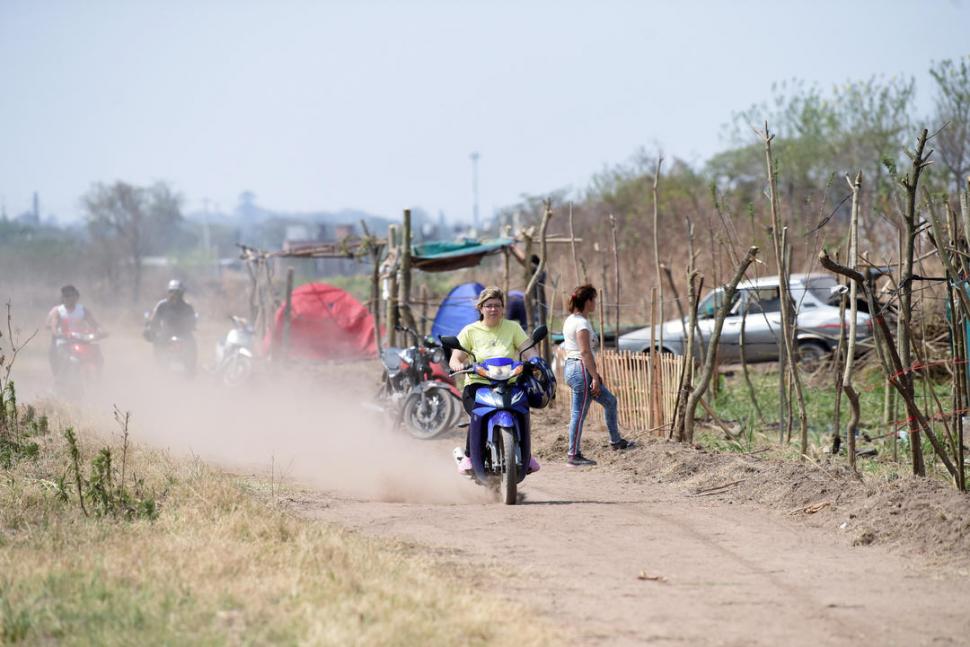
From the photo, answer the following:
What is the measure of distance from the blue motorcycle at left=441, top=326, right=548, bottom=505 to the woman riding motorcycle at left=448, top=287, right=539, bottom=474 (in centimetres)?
7

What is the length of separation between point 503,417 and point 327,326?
15343 mm

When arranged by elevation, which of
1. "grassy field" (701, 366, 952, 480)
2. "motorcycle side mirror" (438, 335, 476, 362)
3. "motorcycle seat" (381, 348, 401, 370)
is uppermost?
"motorcycle side mirror" (438, 335, 476, 362)

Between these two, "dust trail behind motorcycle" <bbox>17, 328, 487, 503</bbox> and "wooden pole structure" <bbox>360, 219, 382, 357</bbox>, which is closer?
"dust trail behind motorcycle" <bbox>17, 328, 487, 503</bbox>

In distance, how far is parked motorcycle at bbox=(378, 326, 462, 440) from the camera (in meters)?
13.2

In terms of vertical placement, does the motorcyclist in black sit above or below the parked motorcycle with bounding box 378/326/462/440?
above

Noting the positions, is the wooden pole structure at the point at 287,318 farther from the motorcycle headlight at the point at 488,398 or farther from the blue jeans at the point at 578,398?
the motorcycle headlight at the point at 488,398

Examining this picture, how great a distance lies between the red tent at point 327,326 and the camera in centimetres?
2336

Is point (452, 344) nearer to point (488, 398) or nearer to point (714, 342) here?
point (488, 398)

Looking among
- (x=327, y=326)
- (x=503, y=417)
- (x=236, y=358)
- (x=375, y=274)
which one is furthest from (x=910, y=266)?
(x=327, y=326)

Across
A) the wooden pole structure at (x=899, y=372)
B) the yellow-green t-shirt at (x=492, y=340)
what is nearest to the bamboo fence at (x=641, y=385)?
the yellow-green t-shirt at (x=492, y=340)

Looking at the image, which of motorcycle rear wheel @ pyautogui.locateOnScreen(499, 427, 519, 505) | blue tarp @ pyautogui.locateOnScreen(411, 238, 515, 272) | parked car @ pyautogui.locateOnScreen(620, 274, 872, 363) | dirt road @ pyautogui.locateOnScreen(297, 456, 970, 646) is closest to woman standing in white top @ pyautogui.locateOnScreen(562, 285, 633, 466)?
dirt road @ pyautogui.locateOnScreen(297, 456, 970, 646)

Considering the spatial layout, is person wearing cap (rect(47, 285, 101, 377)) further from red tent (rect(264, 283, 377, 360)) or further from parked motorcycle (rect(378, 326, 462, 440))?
red tent (rect(264, 283, 377, 360))

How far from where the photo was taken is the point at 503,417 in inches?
344

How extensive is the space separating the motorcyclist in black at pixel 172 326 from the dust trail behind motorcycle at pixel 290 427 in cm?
43
